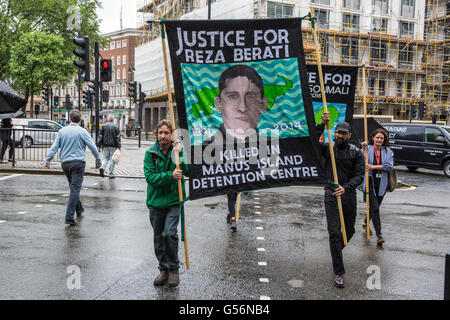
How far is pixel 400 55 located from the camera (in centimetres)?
4803

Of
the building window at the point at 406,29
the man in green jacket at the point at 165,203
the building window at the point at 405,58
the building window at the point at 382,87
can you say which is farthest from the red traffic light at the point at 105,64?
the building window at the point at 406,29

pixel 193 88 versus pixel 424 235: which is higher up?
pixel 193 88

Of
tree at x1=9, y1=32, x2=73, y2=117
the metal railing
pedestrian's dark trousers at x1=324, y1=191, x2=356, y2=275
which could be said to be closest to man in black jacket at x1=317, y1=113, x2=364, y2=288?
pedestrian's dark trousers at x1=324, y1=191, x2=356, y2=275

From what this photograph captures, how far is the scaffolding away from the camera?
44.8 meters

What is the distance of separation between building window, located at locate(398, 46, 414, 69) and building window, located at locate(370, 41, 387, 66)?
6.67 ft

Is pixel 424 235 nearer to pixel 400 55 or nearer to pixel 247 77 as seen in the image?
pixel 247 77

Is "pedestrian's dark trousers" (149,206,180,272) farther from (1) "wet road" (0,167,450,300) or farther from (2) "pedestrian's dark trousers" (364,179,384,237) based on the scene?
(2) "pedestrian's dark trousers" (364,179,384,237)

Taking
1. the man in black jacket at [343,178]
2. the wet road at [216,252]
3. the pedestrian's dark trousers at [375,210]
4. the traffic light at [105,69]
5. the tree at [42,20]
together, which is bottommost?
the wet road at [216,252]

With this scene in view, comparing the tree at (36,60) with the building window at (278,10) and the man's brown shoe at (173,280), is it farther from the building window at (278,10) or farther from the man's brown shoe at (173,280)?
the man's brown shoe at (173,280)

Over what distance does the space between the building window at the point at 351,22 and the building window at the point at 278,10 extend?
20.8ft

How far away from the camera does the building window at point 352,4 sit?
1789 inches

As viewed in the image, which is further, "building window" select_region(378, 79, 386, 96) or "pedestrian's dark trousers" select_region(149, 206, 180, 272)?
"building window" select_region(378, 79, 386, 96)

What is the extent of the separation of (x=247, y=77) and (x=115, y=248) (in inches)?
119
